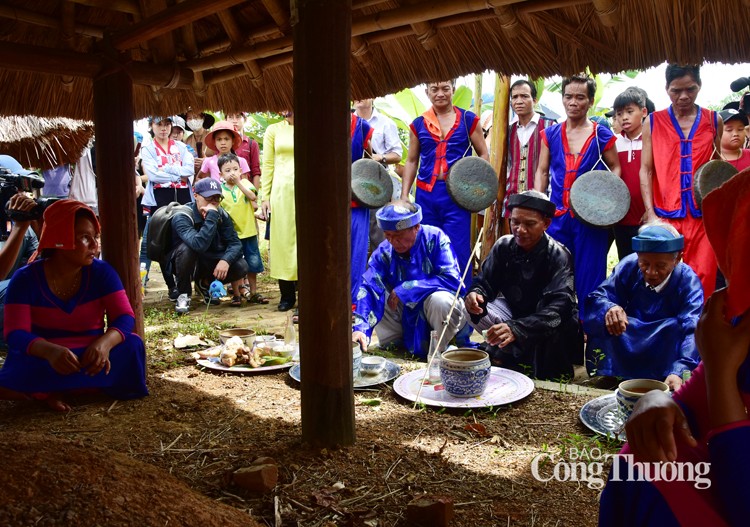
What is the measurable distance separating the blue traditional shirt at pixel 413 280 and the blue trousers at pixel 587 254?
0.94 metres

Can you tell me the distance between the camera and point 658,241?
3.55m

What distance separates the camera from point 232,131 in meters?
6.82

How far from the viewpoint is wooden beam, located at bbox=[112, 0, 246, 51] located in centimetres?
293

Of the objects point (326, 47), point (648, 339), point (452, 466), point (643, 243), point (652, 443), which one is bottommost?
point (452, 466)

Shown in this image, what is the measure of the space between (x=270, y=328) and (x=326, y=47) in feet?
10.8

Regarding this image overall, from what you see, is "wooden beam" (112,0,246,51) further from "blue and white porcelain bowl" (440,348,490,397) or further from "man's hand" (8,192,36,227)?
"blue and white porcelain bowl" (440,348,490,397)

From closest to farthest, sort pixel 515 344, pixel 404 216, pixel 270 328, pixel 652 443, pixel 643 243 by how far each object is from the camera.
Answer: pixel 652 443 → pixel 643 243 → pixel 515 344 → pixel 404 216 → pixel 270 328

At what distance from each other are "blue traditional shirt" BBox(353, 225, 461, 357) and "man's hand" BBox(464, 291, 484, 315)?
0.28 m

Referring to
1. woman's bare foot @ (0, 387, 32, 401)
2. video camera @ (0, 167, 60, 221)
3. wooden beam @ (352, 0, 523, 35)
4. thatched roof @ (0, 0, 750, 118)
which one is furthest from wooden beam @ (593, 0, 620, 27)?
woman's bare foot @ (0, 387, 32, 401)

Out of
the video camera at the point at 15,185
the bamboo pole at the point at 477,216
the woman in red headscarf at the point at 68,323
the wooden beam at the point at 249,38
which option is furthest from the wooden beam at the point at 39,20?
the bamboo pole at the point at 477,216

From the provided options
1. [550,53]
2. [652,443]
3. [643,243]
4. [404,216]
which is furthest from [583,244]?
[652,443]

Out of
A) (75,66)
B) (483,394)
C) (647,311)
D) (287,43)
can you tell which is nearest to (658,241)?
(647,311)

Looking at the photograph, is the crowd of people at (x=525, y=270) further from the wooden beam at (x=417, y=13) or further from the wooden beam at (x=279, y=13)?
the wooden beam at (x=417, y=13)

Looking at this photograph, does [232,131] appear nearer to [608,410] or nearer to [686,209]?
[686,209]
